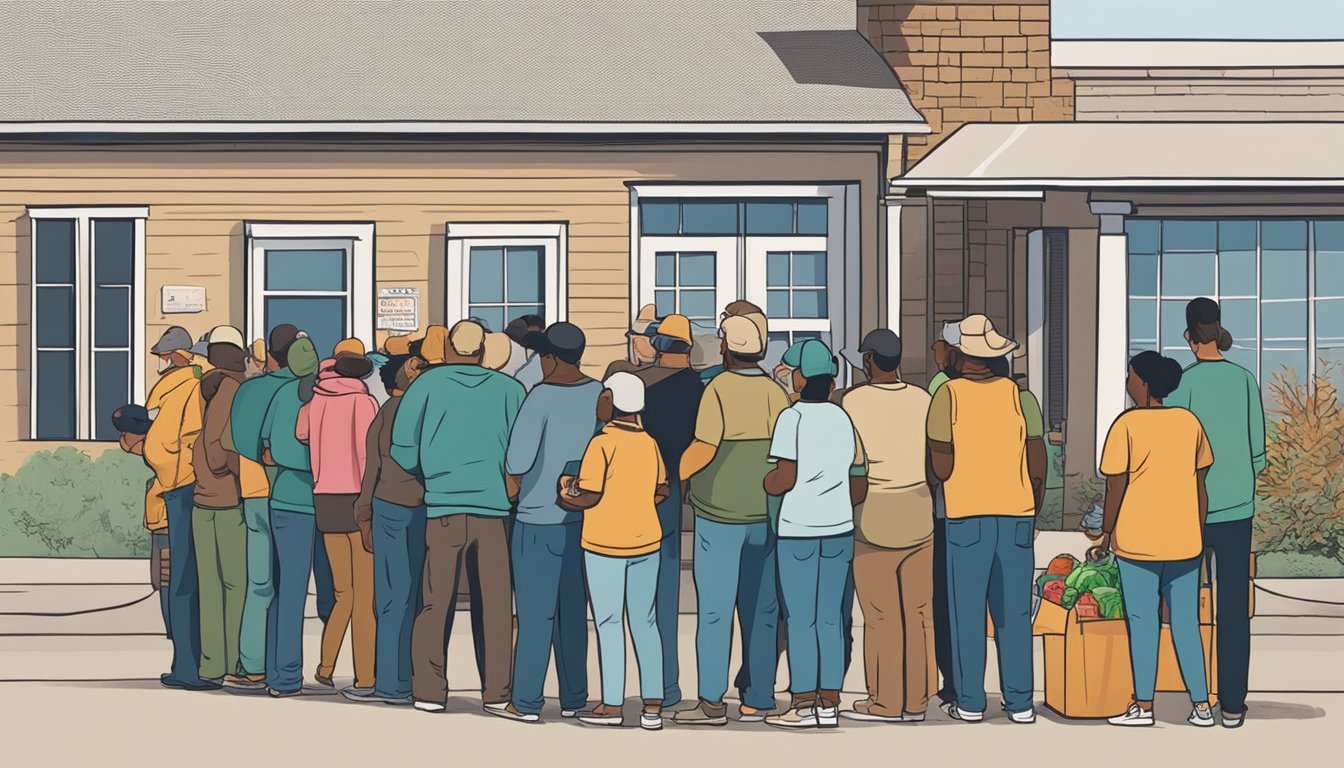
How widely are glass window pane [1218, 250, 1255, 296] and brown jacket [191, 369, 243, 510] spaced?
35.6ft

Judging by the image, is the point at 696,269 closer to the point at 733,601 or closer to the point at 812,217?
the point at 812,217

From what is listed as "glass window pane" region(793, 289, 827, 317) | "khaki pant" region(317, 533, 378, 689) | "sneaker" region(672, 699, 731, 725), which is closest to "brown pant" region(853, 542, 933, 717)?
"sneaker" region(672, 699, 731, 725)

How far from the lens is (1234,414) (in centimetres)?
978

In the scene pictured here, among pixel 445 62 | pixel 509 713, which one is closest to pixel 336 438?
pixel 509 713

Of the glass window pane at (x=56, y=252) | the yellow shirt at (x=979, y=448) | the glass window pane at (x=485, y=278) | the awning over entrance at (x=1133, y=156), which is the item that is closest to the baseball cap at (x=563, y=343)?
the yellow shirt at (x=979, y=448)

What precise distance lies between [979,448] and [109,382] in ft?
34.0

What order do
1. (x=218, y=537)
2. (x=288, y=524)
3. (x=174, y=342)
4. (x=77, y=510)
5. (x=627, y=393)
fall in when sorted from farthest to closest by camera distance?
(x=77, y=510) → (x=174, y=342) → (x=218, y=537) → (x=288, y=524) → (x=627, y=393)

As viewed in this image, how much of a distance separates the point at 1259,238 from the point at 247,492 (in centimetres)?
1115

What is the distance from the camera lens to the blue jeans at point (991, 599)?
969cm

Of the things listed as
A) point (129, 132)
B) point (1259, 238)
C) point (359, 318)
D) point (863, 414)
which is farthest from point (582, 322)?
point (863, 414)

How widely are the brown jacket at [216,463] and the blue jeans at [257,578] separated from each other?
0.10 m

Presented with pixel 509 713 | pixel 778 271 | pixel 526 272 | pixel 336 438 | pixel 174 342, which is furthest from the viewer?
pixel 526 272

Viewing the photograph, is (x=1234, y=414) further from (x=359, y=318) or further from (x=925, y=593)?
(x=359, y=318)

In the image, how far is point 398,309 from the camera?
58.7 feet
